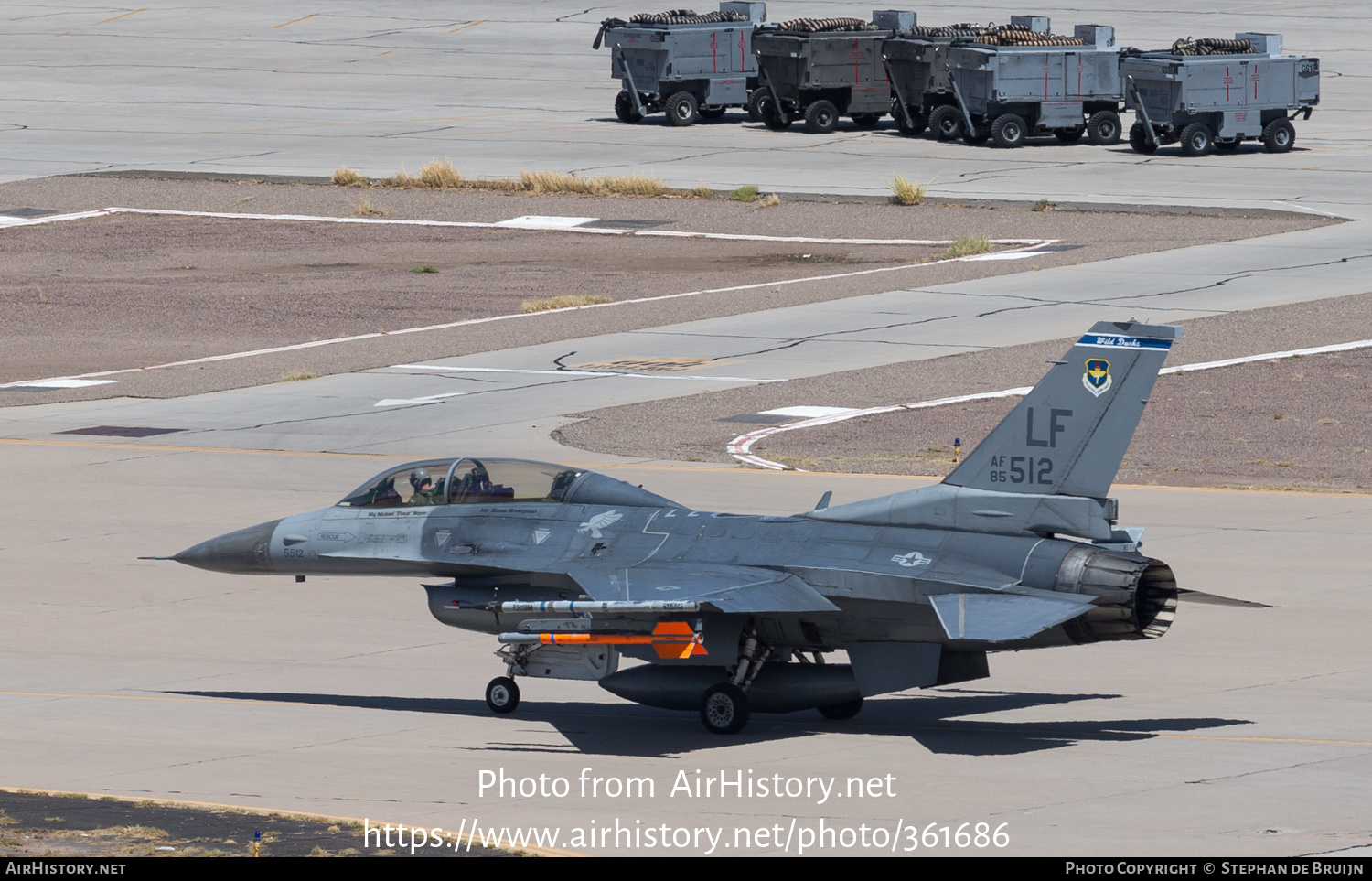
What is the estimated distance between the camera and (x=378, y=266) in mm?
59562

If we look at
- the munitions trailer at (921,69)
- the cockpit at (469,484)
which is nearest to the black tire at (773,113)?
the munitions trailer at (921,69)

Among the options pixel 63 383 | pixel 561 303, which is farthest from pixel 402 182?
pixel 63 383

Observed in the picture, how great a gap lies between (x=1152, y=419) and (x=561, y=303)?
19199 millimetres

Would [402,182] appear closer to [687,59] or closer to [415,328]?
[687,59]

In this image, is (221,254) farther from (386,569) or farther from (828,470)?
(386,569)

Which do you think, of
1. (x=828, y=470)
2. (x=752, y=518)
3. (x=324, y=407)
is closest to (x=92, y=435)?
(x=324, y=407)

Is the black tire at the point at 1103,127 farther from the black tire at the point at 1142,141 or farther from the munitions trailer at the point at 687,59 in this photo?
the munitions trailer at the point at 687,59

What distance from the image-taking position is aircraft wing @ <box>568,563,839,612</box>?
19438 millimetres

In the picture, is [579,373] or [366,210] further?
[366,210]

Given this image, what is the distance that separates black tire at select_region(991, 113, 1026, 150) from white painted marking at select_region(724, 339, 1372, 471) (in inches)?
1184

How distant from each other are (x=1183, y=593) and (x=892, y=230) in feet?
141

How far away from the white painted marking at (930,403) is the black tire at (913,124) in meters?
35.2

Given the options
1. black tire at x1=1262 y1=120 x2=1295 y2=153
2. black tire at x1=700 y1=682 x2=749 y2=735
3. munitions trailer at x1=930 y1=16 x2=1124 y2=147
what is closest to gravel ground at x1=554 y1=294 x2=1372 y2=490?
black tire at x1=700 y1=682 x2=749 y2=735

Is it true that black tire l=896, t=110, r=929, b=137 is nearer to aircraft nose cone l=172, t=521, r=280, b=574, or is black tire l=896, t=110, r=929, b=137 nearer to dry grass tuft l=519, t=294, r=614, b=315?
dry grass tuft l=519, t=294, r=614, b=315
